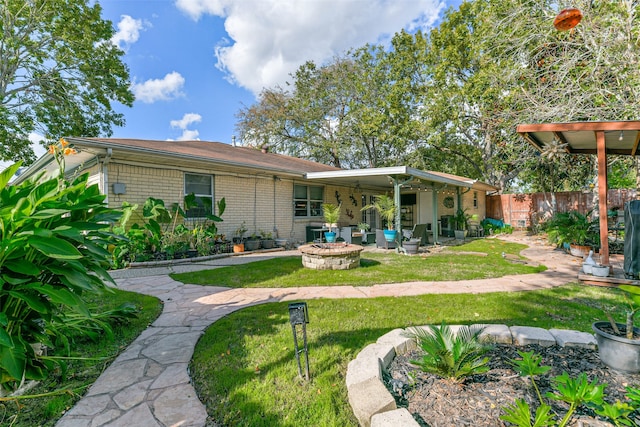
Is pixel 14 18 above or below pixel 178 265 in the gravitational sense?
above

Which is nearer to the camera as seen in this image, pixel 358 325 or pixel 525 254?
pixel 358 325

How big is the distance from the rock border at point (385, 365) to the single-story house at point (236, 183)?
5.33m

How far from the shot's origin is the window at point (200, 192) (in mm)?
8773

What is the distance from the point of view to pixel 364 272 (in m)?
6.40

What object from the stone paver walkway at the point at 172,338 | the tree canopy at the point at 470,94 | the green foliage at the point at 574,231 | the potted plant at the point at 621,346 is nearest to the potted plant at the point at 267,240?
the stone paver walkway at the point at 172,338

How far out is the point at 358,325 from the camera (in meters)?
3.41

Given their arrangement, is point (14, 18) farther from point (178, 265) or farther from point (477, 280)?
point (477, 280)

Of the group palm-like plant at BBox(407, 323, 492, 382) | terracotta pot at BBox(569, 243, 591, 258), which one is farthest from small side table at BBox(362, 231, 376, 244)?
palm-like plant at BBox(407, 323, 492, 382)

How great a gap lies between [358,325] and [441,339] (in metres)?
1.41

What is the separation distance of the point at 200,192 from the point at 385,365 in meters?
8.20

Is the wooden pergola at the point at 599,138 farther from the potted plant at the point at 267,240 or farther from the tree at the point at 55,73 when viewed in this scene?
the tree at the point at 55,73

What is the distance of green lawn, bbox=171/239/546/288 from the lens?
561 centimetres

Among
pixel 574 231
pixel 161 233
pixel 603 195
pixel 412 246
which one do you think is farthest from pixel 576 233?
pixel 161 233

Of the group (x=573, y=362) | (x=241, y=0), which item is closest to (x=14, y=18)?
(x=241, y=0)
